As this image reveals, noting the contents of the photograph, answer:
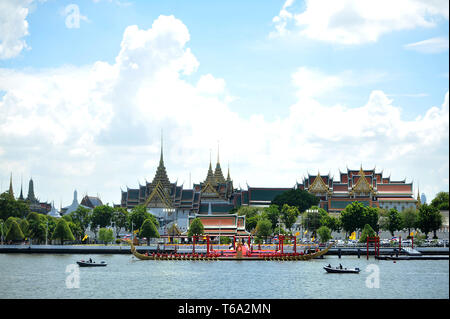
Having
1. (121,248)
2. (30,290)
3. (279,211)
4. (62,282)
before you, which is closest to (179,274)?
(62,282)

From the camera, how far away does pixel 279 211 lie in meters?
133

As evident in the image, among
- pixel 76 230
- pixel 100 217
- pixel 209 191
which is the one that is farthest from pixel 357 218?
pixel 209 191

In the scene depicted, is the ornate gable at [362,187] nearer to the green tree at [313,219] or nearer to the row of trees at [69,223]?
the green tree at [313,219]

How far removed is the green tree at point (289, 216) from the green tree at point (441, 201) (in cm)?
2974

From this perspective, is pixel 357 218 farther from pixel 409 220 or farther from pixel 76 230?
pixel 76 230

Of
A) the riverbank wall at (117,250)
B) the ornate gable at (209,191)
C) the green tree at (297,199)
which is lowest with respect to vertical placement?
the riverbank wall at (117,250)

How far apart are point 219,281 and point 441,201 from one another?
8950 centimetres

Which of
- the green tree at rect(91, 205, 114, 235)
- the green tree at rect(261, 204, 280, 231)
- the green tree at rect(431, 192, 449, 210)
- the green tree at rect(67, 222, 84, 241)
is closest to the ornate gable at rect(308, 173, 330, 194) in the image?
the green tree at rect(431, 192, 449, 210)

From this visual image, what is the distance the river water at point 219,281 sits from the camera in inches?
2144

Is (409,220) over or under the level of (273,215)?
under

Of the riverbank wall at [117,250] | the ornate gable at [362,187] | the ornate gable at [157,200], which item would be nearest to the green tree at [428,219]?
the riverbank wall at [117,250]

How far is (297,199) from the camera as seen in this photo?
136500 millimetres

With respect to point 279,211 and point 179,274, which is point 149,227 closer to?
point 279,211

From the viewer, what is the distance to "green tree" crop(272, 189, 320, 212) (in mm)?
136000
